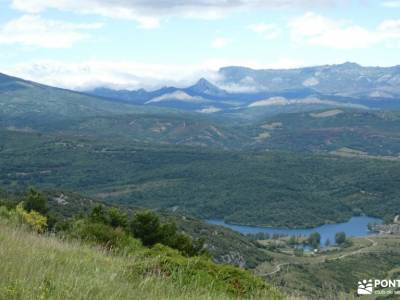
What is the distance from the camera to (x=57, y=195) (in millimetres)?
89875

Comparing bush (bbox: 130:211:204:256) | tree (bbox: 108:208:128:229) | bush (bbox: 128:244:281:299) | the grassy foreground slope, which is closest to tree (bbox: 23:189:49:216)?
tree (bbox: 108:208:128:229)

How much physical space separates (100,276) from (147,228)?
2064 cm

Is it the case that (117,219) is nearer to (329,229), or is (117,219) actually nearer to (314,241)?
(314,241)

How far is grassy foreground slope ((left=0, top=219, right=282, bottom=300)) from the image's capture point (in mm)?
5855

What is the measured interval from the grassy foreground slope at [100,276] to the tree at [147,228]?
1671 centimetres

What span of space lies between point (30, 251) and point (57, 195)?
278ft

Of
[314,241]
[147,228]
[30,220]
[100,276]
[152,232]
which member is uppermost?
[100,276]

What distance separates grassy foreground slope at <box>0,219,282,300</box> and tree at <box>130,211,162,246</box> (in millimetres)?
16713

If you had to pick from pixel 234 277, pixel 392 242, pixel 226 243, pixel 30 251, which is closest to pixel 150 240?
pixel 234 277

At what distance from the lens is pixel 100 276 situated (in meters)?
7.00

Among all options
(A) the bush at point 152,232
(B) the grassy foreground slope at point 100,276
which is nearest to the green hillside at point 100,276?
(B) the grassy foreground slope at point 100,276

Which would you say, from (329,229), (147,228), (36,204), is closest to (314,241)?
(329,229)

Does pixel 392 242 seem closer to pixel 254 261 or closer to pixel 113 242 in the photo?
pixel 254 261

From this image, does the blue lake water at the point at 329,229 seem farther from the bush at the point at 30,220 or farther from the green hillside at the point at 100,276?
the green hillside at the point at 100,276
